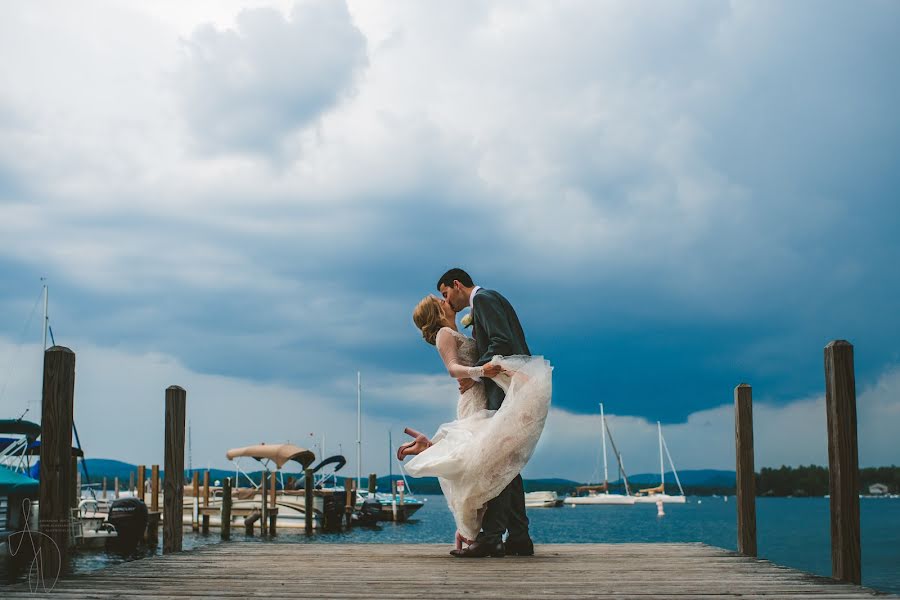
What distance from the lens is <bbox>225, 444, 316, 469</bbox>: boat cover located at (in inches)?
1847

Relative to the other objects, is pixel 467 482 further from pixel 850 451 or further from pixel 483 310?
pixel 850 451

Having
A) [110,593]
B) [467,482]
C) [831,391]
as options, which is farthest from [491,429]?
[110,593]

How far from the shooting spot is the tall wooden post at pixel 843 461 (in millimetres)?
4895

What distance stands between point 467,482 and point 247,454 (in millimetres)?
43954

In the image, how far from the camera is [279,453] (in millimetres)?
47031

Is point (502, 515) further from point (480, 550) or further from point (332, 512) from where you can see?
point (332, 512)

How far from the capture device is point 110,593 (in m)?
4.63

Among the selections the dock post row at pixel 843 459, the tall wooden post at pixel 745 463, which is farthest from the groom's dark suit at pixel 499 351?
the dock post row at pixel 843 459

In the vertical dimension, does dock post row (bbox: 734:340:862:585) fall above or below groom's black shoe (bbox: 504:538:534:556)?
above

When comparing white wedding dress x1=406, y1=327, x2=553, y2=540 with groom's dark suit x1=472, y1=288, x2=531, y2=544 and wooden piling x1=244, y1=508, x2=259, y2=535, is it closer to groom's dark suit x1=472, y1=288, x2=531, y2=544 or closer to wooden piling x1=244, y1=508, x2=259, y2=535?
groom's dark suit x1=472, y1=288, x2=531, y2=544

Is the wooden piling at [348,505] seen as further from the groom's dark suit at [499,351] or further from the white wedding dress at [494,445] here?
the white wedding dress at [494,445]

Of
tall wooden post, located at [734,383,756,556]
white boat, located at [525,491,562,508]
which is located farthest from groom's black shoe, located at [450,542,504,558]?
white boat, located at [525,491,562,508]

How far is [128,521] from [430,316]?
2268 cm

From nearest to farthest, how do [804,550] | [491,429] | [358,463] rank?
[491,429]
[804,550]
[358,463]
